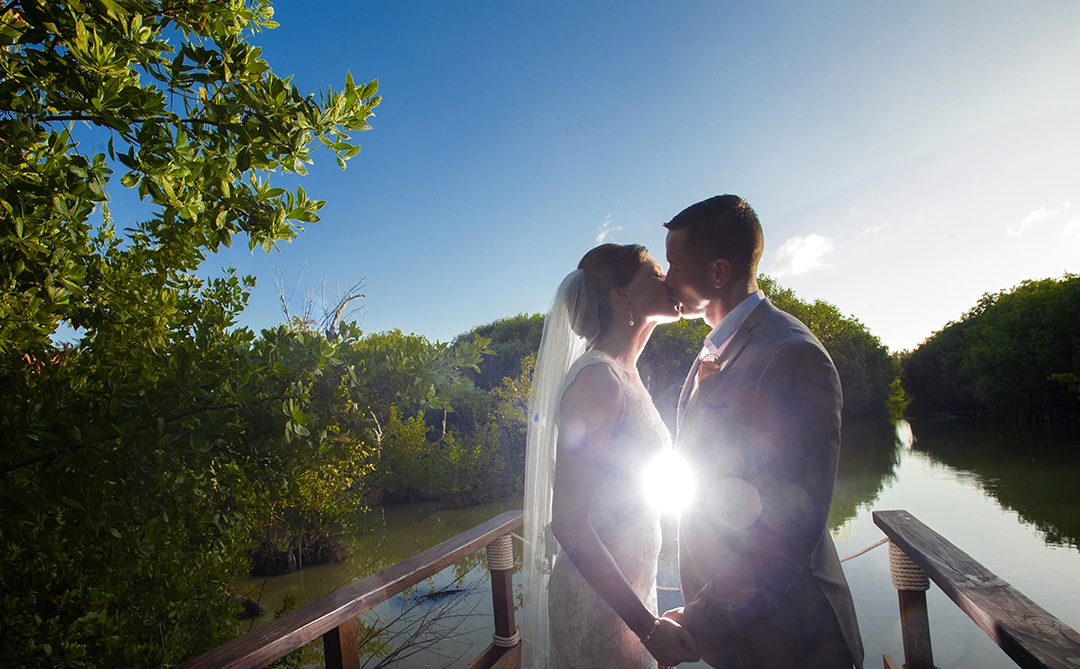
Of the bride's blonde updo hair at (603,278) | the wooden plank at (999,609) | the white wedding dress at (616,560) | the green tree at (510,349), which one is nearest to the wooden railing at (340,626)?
the white wedding dress at (616,560)

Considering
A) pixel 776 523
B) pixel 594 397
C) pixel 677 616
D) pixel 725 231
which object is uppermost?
pixel 725 231

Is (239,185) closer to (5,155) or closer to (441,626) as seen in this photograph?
(5,155)

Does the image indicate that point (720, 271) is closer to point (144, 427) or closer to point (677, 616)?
point (677, 616)

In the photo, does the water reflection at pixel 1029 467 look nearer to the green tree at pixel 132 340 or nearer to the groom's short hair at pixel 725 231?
the groom's short hair at pixel 725 231

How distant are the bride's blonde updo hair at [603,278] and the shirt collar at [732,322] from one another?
0.65 metres

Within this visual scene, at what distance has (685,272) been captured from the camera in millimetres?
1944

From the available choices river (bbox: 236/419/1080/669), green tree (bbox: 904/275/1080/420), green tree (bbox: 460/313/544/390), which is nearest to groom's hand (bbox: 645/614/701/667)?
river (bbox: 236/419/1080/669)

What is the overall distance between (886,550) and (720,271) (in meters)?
16.1

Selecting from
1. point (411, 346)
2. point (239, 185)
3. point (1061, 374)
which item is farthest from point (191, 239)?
point (1061, 374)

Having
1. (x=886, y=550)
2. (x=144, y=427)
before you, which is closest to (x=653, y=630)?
(x=144, y=427)

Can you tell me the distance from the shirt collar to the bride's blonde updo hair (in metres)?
0.65

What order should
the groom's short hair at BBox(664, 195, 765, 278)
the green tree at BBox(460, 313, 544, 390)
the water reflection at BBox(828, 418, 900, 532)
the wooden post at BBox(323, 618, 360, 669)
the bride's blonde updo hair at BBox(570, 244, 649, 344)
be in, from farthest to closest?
the green tree at BBox(460, 313, 544, 390)
the water reflection at BBox(828, 418, 900, 532)
the bride's blonde updo hair at BBox(570, 244, 649, 344)
the wooden post at BBox(323, 618, 360, 669)
the groom's short hair at BBox(664, 195, 765, 278)

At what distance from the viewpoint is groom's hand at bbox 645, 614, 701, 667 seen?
160 centimetres

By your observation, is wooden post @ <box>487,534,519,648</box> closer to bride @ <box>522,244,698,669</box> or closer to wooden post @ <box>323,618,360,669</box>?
bride @ <box>522,244,698,669</box>
